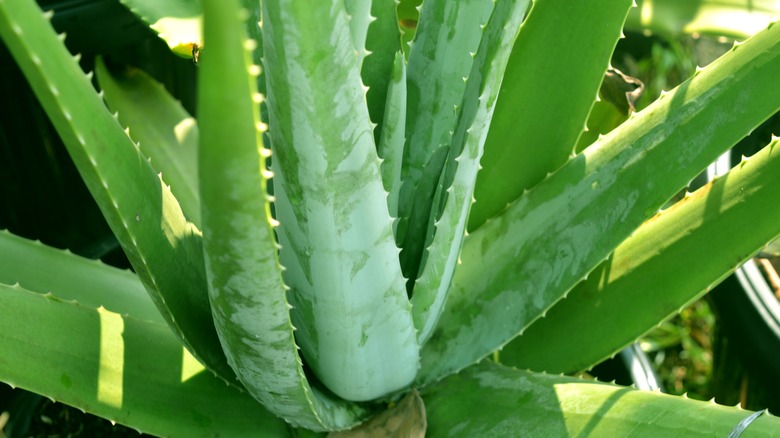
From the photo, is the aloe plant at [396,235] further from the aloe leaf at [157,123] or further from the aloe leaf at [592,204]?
the aloe leaf at [157,123]

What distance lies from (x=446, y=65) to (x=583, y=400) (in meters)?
0.25

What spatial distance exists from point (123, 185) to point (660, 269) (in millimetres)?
404

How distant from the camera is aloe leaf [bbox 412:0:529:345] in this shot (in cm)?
51

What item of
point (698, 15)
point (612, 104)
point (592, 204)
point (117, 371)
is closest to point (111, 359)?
point (117, 371)

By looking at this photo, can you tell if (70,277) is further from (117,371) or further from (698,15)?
(698,15)

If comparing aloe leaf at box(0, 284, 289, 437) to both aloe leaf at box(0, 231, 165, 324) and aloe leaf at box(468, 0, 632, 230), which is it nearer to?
aloe leaf at box(0, 231, 165, 324)

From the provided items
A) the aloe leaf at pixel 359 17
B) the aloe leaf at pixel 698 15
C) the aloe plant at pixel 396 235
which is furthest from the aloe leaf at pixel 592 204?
the aloe leaf at pixel 698 15

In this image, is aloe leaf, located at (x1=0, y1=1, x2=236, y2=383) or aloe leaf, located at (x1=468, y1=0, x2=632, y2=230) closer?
aloe leaf, located at (x1=0, y1=1, x2=236, y2=383)

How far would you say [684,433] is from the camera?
534 millimetres

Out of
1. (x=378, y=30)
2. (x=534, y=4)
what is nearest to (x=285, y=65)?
(x=378, y=30)

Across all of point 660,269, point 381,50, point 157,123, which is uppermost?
point 157,123

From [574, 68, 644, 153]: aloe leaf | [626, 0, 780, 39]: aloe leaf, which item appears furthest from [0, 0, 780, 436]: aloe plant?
[626, 0, 780, 39]: aloe leaf

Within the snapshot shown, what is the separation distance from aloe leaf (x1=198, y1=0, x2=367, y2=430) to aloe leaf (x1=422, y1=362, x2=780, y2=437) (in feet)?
0.31

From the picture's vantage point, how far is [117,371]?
58 cm
